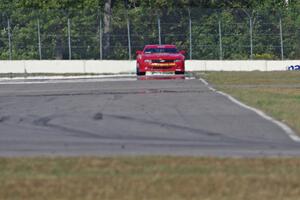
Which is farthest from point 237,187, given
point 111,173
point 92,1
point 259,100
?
point 92,1

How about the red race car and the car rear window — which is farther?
the car rear window

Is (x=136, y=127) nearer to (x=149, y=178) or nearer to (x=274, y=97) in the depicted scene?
(x=149, y=178)

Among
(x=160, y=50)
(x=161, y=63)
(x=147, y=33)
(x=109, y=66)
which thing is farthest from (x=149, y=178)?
(x=147, y=33)

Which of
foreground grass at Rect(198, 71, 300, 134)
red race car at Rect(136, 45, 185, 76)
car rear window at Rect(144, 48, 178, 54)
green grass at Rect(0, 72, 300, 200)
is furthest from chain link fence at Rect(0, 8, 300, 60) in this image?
green grass at Rect(0, 72, 300, 200)

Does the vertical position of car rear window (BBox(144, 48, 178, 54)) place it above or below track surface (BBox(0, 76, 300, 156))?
above

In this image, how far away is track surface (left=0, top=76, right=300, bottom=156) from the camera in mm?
13914

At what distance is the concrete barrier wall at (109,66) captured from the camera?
5372 cm

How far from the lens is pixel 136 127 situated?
17.1 metres

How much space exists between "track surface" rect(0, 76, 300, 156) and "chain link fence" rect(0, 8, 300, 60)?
27471 mm

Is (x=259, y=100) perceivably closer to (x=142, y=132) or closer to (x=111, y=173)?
(x=142, y=132)

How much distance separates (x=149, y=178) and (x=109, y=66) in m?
43.2

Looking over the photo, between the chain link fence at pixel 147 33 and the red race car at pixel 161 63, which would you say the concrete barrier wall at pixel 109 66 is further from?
the red race car at pixel 161 63

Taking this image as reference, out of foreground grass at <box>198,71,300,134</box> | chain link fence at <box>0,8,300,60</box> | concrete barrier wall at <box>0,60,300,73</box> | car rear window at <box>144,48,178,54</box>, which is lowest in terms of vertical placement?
foreground grass at <box>198,71,300,134</box>

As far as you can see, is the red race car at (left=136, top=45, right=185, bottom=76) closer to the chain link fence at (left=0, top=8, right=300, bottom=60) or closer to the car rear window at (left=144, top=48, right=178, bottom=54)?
the car rear window at (left=144, top=48, right=178, bottom=54)
